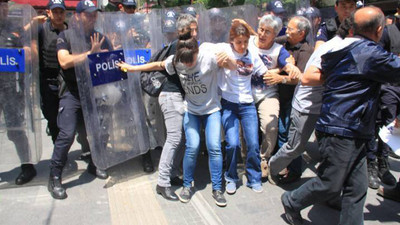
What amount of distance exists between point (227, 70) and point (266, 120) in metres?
0.67

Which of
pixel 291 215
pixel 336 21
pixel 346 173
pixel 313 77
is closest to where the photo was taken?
pixel 346 173

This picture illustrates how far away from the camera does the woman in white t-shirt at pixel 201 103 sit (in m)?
3.09

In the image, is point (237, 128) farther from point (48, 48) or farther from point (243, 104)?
point (48, 48)

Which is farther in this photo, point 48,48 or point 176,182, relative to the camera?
point 176,182

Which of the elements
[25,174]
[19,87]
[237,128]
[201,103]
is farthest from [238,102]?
[25,174]

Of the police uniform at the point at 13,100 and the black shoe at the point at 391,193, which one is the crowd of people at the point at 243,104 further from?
the police uniform at the point at 13,100

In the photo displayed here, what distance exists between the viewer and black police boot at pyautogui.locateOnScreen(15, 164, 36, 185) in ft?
11.5

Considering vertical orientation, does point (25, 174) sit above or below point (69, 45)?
below

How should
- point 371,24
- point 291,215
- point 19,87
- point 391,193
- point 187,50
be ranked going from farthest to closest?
point 19,87 < point 391,193 < point 187,50 < point 291,215 < point 371,24

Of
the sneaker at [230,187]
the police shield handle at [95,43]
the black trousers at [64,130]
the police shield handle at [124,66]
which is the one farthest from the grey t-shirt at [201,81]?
the black trousers at [64,130]

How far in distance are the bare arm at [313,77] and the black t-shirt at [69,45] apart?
1923 millimetres

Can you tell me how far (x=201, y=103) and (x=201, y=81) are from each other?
0.22 meters

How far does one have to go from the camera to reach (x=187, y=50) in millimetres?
2934

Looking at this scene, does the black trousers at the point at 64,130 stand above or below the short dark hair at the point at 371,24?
below
